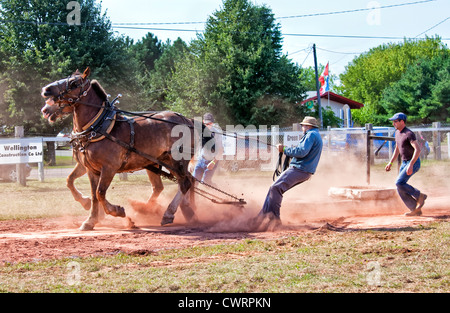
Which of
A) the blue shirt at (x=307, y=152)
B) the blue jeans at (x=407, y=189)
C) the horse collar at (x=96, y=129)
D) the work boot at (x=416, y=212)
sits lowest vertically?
the work boot at (x=416, y=212)

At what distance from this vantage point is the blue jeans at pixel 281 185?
9414 mm

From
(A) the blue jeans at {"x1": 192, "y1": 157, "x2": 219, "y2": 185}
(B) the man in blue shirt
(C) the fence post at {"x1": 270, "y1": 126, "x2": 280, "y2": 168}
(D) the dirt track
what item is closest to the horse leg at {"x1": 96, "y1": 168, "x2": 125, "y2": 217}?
(D) the dirt track

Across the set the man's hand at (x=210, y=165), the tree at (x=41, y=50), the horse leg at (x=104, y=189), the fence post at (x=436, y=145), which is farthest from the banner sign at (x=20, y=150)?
the fence post at (x=436, y=145)

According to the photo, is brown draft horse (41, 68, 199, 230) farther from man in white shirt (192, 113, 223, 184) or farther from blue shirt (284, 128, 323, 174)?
blue shirt (284, 128, 323, 174)

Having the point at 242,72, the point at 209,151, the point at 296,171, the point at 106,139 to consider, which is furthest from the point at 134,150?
the point at 242,72

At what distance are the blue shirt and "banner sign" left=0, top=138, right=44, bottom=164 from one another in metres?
10.9

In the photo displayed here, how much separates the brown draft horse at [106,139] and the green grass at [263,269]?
2545mm

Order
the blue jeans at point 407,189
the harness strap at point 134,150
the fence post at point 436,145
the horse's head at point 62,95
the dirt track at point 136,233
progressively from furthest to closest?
the fence post at point 436,145, the blue jeans at point 407,189, the harness strap at point 134,150, the horse's head at point 62,95, the dirt track at point 136,233

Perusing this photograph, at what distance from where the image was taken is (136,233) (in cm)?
889

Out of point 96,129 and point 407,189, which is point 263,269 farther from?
point 407,189

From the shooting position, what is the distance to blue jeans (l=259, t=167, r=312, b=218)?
30.9 ft

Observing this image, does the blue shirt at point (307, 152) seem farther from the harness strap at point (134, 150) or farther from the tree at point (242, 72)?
the tree at point (242, 72)

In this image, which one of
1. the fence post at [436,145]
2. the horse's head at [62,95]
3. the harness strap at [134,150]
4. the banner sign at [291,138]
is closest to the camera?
the horse's head at [62,95]
